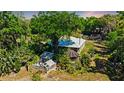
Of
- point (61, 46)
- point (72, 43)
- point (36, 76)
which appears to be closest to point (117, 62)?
point (72, 43)

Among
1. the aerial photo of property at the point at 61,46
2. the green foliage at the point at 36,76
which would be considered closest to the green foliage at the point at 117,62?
the aerial photo of property at the point at 61,46

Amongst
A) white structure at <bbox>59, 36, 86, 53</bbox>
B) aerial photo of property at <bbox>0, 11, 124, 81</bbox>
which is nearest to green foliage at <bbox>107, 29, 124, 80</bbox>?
aerial photo of property at <bbox>0, 11, 124, 81</bbox>

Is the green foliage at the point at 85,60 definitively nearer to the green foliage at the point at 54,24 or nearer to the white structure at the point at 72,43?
the white structure at the point at 72,43

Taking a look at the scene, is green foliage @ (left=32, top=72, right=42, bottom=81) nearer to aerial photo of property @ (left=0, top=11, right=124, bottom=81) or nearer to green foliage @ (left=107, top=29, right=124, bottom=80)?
aerial photo of property @ (left=0, top=11, right=124, bottom=81)

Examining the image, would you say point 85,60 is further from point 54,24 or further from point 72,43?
point 54,24

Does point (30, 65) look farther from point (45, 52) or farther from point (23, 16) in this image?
point (23, 16)

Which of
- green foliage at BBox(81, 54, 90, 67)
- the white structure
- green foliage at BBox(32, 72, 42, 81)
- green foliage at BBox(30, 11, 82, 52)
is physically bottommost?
green foliage at BBox(32, 72, 42, 81)
